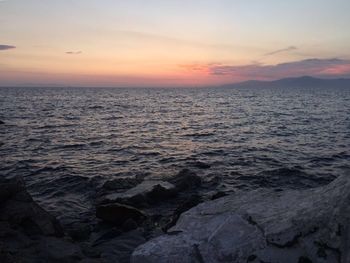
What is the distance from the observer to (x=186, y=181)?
1872cm

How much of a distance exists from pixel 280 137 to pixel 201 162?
13557 millimetres

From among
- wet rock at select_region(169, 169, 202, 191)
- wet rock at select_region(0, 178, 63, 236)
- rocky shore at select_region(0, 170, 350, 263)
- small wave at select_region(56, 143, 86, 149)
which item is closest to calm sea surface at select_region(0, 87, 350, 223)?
small wave at select_region(56, 143, 86, 149)

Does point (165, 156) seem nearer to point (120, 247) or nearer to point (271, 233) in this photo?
point (120, 247)

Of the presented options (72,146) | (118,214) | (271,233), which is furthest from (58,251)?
(72,146)

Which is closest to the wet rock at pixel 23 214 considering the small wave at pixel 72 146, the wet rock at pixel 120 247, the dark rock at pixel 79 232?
the dark rock at pixel 79 232

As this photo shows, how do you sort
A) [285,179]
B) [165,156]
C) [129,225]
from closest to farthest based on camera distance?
[129,225], [285,179], [165,156]

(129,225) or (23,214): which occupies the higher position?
(23,214)

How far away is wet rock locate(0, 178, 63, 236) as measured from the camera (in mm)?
11172

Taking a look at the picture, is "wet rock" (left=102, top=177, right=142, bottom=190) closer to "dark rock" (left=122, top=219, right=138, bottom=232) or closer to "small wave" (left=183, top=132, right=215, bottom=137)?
"dark rock" (left=122, top=219, right=138, bottom=232)

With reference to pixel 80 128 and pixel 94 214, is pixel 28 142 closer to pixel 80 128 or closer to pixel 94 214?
pixel 80 128

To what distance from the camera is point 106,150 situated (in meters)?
29.4

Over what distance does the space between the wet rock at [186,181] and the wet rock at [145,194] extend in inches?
34.8

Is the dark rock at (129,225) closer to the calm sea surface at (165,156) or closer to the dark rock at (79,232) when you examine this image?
the dark rock at (79,232)

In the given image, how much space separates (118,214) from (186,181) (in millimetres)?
5660
